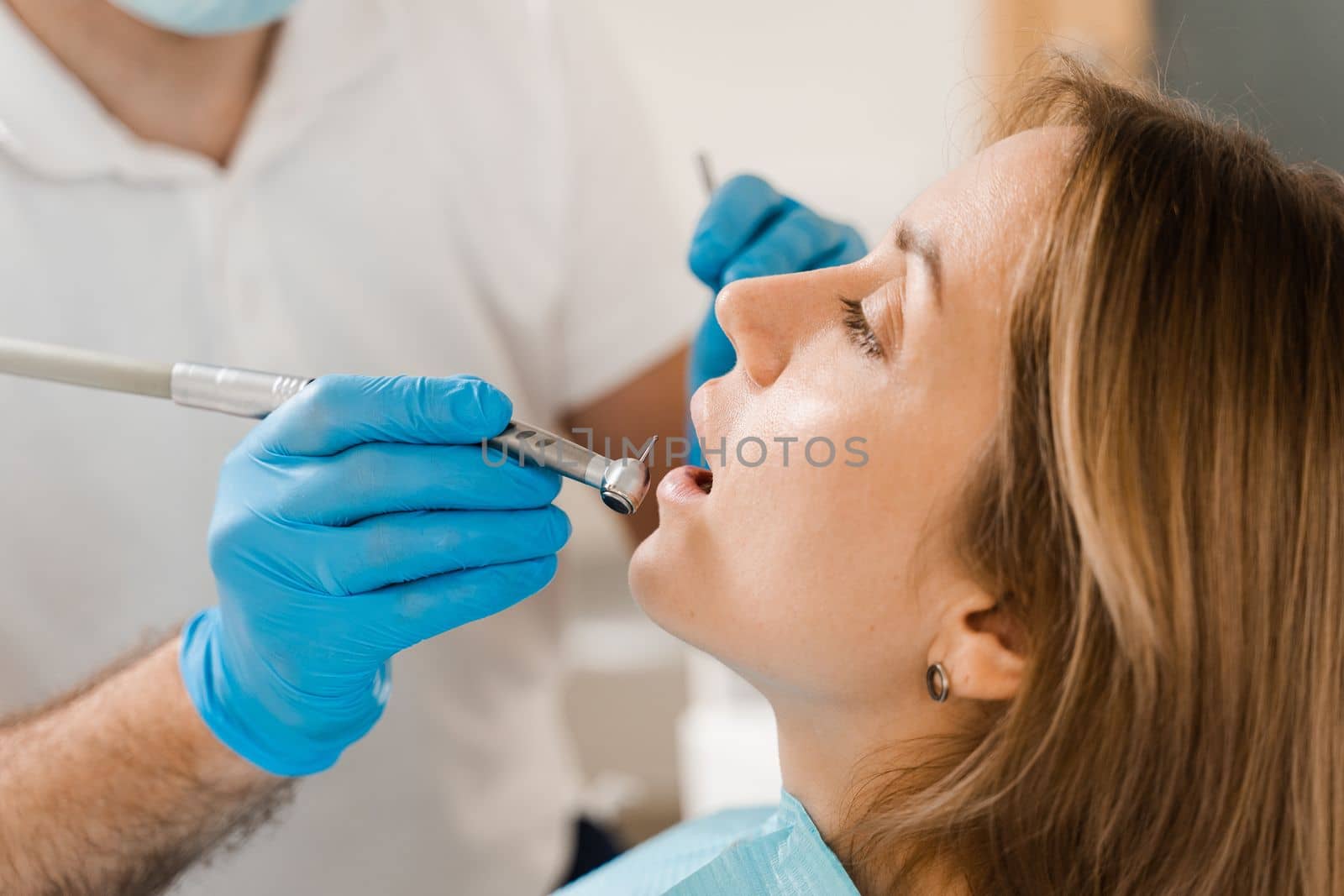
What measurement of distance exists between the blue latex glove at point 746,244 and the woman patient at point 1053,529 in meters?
0.23

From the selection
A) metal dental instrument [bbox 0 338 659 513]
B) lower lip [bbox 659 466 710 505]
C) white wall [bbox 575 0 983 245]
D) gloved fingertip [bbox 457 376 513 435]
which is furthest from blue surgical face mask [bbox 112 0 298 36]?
white wall [bbox 575 0 983 245]

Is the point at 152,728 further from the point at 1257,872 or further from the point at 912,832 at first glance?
the point at 1257,872

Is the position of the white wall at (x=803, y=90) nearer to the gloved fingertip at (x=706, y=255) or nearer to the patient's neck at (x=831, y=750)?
the gloved fingertip at (x=706, y=255)

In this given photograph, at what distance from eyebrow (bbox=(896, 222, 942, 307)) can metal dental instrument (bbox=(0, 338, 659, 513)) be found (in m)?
0.25

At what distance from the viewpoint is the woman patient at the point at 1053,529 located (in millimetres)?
692

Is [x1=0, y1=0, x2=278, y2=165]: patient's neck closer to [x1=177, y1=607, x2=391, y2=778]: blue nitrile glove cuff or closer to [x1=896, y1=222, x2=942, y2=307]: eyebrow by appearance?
[x1=177, y1=607, x2=391, y2=778]: blue nitrile glove cuff

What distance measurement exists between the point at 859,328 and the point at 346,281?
0.66 meters

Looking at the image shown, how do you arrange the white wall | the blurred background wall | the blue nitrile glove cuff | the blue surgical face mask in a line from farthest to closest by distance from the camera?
the white wall < the blurred background wall < the blue surgical face mask < the blue nitrile glove cuff

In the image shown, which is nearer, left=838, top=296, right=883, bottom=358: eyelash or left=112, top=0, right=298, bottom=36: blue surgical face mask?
left=838, top=296, right=883, bottom=358: eyelash

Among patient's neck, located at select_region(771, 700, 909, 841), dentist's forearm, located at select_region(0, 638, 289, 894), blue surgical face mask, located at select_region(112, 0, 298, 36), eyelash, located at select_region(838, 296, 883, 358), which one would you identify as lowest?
dentist's forearm, located at select_region(0, 638, 289, 894)

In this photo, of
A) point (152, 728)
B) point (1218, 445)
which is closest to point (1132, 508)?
point (1218, 445)

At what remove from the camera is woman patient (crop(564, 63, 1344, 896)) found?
0.69 metres

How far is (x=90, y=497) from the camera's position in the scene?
108 centimetres

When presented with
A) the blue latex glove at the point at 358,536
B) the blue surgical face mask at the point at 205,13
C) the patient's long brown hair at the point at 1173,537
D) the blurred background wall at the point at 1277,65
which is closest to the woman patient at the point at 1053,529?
the patient's long brown hair at the point at 1173,537
